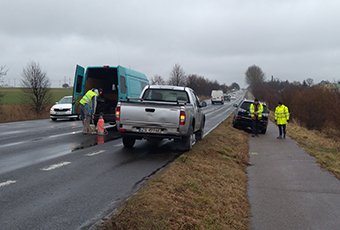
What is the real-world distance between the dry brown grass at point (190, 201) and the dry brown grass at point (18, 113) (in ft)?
79.8

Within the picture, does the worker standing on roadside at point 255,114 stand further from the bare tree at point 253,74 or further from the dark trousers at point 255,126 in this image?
the bare tree at point 253,74

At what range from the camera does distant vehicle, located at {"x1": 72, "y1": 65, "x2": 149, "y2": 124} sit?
1786 centimetres

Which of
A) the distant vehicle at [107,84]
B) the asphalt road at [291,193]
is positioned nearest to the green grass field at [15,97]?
the distant vehicle at [107,84]

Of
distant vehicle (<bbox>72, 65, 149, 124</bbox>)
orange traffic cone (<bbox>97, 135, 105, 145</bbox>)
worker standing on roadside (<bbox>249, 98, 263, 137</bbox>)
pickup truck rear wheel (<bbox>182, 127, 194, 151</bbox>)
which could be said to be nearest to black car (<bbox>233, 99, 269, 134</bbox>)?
worker standing on roadside (<bbox>249, 98, 263, 137</bbox>)

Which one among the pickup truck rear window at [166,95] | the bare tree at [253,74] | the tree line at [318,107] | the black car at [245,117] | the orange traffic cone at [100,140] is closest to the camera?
the pickup truck rear window at [166,95]

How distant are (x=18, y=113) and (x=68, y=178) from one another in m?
27.6

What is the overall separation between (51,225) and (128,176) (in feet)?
11.2

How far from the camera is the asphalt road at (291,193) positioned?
6137 mm

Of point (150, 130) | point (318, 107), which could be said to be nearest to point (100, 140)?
point (150, 130)

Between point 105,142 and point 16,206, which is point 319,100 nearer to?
point 105,142

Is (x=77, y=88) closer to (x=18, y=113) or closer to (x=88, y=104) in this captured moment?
(x=88, y=104)

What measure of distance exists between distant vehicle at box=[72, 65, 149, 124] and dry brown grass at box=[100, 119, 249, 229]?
836 centimetres

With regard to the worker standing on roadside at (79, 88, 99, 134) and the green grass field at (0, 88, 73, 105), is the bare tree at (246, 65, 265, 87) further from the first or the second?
the worker standing on roadside at (79, 88, 99, 134)

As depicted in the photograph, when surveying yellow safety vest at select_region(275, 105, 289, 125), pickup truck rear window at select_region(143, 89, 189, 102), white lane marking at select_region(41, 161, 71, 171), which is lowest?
white lane marking at select_region(41, 161, 71, 171)
